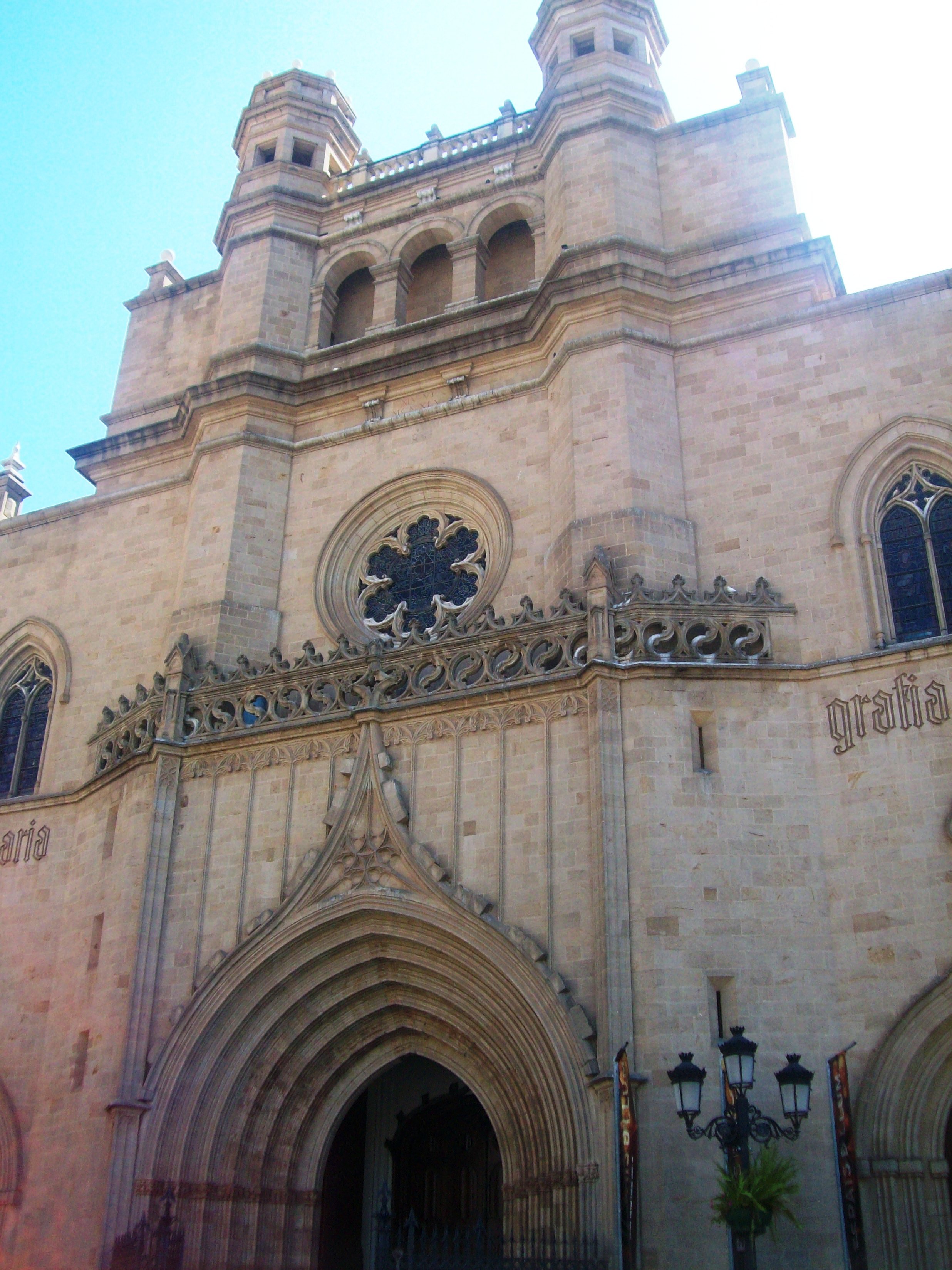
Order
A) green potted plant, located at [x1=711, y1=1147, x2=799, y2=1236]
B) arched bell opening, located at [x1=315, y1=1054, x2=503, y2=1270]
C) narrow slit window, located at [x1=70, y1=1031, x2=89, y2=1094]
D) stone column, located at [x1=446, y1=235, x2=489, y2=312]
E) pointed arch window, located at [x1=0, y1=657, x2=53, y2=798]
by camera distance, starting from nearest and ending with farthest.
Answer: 1. green potted plant, located at [x1=711, y1=1147, x2=799, y2=1236]
2. narrow slit window, located at [x1=70, y1=1031, x2=89, y2=1094]
3. arched bell opening, located at [x1=315, y1=1054, x2=503, y2=1270]
4. pointed arch window, located at [x1=0, y1=657, x2=53, y2=798]
5. stone column, located at [x1=446, y1=235, x2=489, y2=312]

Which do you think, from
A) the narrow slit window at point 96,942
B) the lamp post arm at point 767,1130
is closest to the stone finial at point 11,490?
the narrow slit window at point 96,942

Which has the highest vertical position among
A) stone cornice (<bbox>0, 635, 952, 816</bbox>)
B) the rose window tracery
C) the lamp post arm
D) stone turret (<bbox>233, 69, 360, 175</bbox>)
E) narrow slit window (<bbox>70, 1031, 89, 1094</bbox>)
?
stone turret (<bbox>233, 69, 360, 175</bbox>)

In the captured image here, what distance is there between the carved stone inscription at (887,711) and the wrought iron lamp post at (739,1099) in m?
4.10

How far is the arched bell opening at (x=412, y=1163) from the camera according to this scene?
16.0 m

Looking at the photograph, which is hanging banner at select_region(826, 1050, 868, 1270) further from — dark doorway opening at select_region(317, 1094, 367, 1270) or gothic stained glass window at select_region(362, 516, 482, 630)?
gothic stained glass window at select_region(362, 516, 482, 630)

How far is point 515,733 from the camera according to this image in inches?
574

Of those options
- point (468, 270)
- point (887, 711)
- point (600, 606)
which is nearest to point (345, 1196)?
point (600, 606)

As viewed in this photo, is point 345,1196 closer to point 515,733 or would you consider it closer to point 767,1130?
point 515,733

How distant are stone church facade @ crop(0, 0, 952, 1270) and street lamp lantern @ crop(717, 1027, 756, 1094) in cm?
212

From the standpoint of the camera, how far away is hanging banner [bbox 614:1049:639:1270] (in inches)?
446

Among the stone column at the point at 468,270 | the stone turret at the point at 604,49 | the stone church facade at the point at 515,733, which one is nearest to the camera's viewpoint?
the stone church facade at the point at 515,733

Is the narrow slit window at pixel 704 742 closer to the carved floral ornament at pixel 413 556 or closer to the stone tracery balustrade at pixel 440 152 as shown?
the carved floral ornament at pixel 413 556

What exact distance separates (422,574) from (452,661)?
287 centimetres

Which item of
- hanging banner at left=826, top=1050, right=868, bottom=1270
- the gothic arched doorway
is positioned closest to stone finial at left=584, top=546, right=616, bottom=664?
the gothic arched doorway
